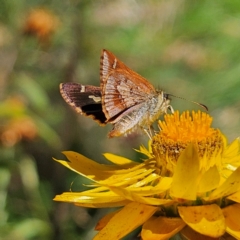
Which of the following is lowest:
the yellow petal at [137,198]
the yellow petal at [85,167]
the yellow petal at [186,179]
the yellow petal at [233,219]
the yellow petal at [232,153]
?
the yellow petal at [85,167]

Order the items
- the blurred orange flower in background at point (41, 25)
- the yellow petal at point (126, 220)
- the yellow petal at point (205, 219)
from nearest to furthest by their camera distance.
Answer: the yellow petal at point (205, 219)
the yellow petal at point (126, 220)
the blurred orange flower in background at point (41, 25)

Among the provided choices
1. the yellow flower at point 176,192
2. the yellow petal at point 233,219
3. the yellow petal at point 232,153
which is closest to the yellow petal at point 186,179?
the yellow flower at point 176,192

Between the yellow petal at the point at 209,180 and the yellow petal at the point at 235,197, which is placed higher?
the yellow petal at the point at 209,180

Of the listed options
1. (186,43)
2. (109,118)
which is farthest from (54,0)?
(109,118)

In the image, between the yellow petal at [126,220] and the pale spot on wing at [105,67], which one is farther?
the pale spot on wing at [105,67]

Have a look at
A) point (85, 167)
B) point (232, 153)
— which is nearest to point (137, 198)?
point (85, 167)

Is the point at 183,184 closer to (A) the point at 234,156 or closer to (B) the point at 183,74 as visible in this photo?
(A) the point at 234,156

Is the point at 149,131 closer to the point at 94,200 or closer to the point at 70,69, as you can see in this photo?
the point at 94,200

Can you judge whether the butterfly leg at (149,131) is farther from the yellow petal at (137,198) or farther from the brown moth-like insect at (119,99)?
the yellow petal at (137,198)
